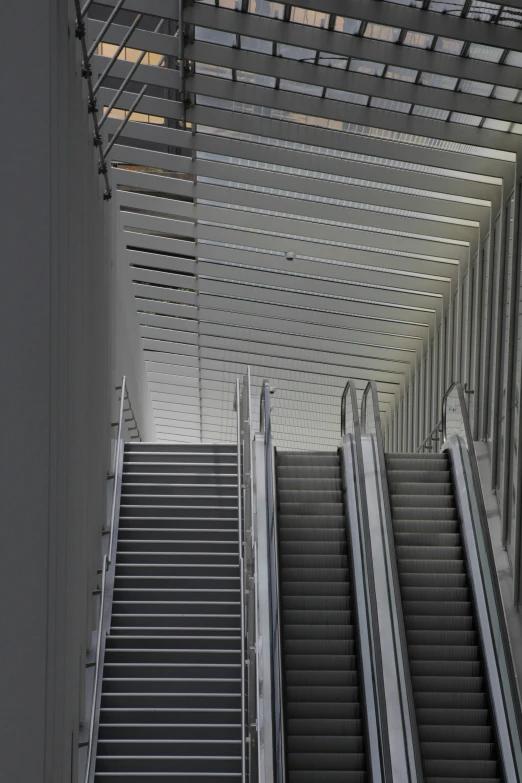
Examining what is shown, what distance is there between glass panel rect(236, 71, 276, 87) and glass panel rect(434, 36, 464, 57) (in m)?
2.69

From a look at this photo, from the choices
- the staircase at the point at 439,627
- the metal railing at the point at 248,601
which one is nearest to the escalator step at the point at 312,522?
the metal railing at the point at 248,601

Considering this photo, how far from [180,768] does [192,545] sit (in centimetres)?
350

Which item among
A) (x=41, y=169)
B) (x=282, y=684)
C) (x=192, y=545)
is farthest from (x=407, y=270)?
(x=41, y=169)

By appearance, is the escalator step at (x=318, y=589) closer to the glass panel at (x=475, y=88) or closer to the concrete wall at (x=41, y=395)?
the concrete wall at (x=41, y=395)

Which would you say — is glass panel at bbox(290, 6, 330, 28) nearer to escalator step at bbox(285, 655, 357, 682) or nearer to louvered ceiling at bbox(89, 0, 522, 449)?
louvered ceiling at bbox(89, 0, 522, 449)

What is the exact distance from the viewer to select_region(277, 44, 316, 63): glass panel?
1415cm

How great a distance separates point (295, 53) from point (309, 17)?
3.15 ft

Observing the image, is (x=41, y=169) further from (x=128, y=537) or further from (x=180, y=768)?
(x=128, y=537)

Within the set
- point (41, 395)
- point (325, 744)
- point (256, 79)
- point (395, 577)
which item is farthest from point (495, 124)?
point (41, 395)

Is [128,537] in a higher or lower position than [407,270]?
lower

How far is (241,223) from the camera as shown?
1975 centimetres

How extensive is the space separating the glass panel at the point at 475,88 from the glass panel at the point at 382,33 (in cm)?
142

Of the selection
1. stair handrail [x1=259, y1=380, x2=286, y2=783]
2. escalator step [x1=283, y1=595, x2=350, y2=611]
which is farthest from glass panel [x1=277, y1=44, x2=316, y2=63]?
escalator step [x1=283, y1=595, x2=350, y2=611]

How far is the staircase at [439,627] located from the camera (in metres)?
10.9
